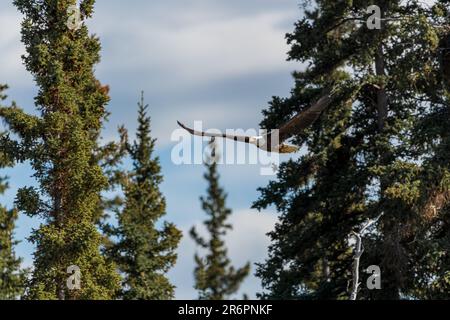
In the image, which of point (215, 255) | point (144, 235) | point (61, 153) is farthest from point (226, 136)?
point (144, 235)

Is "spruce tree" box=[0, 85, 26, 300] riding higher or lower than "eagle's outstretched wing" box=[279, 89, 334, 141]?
lower

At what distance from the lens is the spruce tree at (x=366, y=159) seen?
951 inches

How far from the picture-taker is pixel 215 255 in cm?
1090

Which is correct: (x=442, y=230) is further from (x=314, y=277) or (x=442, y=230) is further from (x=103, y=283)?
(x=103, y=283)

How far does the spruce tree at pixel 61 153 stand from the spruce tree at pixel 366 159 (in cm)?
520

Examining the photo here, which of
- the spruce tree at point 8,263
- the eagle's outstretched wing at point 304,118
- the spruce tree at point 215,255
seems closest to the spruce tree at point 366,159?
the eagle's outstretched wing at point 304,118

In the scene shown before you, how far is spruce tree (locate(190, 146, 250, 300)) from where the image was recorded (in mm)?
9867

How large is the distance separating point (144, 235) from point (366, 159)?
331 inches

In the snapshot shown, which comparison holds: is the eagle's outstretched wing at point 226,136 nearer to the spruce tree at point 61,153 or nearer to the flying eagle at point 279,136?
the flying eagle at point 279,136

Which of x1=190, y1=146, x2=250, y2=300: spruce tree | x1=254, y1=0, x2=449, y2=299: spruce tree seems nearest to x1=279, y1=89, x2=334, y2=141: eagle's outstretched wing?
x1=254, y1=0, x2=449, y2=299: spruce tree

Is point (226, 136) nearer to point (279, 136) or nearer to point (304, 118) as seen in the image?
point (279, 136)

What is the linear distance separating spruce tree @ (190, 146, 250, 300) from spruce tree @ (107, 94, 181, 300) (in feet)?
63.8

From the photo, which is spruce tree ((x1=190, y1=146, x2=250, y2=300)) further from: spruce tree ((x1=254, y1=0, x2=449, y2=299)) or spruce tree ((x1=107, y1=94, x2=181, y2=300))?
spruce tree ((x1=107, y1=94, x2=181, y2=300))
